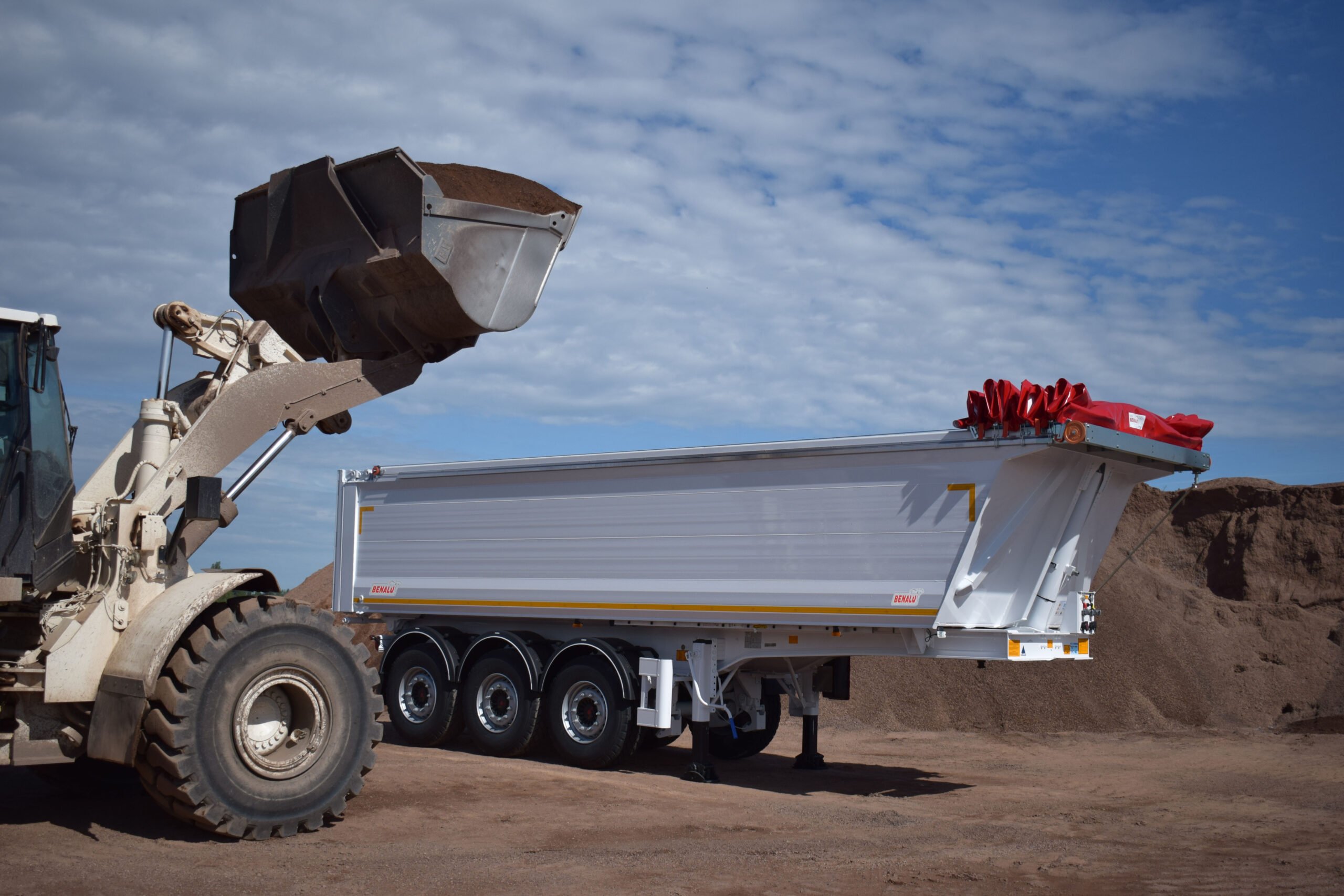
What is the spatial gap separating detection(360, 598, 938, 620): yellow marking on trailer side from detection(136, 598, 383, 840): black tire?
13.1ft

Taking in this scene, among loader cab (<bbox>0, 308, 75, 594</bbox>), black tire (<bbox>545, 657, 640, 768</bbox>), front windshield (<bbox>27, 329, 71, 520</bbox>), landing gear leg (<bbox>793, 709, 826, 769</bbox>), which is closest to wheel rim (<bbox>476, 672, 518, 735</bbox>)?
black tire (<bbox>545, 657, 640, 768</bbox>)

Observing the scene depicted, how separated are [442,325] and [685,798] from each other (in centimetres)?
463

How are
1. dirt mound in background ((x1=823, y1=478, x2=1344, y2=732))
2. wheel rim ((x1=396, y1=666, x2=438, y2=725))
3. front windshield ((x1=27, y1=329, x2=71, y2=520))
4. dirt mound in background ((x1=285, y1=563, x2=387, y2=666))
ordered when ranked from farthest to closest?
dirt mound in background ((x1=285, y1=563, x2=387, y2=666)) → dirt mound in background ((x1=823, y1=478, x2=1344, y2=732)) → wheel rim ((x1=396, y1=666, x2=438, y2=725)) → front windshield ((x1=27, y1=329, x2=71, y2=520))

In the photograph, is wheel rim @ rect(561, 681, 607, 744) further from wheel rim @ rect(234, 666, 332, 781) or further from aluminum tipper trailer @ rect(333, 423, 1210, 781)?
wheel rim @ rect(234, 666, 332, 781)

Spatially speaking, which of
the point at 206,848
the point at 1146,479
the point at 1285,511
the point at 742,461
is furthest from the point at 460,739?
the point at 1285,511

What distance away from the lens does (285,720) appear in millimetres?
7238

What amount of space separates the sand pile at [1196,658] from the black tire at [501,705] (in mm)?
3391

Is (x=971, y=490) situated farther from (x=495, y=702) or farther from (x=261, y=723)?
(x=495, y=702)

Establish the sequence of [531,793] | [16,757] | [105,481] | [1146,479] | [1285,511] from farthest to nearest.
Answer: [1285,511] < [1146,479] < [531,793] < [105,481] < [16,757]

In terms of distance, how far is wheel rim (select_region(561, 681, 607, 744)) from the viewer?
1174 cm

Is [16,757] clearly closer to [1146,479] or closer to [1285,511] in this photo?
[1146,479]

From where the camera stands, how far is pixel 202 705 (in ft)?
21.7

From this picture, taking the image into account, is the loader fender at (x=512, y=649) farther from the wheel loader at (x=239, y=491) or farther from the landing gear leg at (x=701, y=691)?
the wheel loader at (x=239, y=491)

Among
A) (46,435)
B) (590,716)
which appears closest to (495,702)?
(590,716)
